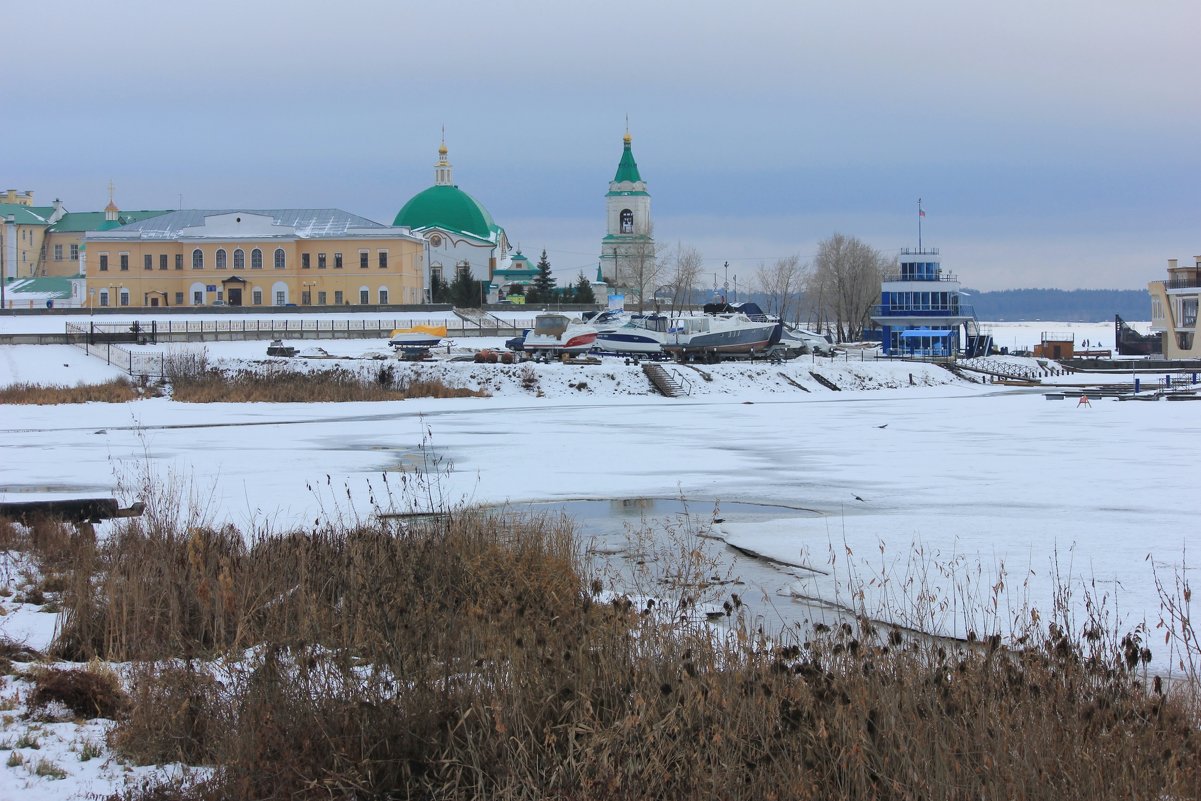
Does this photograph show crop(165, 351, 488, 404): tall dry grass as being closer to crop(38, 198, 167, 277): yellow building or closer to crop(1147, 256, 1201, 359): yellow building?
crop(1147, 256, 1201, 359): yellow building

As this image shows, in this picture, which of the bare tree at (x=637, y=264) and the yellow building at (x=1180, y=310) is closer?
the yellow building at (x=1180, y=310)

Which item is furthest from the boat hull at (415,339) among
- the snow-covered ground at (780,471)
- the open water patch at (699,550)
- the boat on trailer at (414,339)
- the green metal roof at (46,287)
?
the green metal roof at (46,287)

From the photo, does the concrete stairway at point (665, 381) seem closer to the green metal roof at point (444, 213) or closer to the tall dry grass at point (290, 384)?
the tall dry grass at point (290, 384)

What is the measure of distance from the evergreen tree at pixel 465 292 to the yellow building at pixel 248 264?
4180 millimetres

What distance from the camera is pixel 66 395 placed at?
39.9 meters

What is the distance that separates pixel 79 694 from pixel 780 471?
14991 mm

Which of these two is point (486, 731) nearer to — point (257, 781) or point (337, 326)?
point (257, 781)

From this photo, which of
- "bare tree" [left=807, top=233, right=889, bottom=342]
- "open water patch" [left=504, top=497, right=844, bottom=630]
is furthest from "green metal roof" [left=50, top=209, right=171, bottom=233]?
"open water patch" [left=504, top=497, right=844, bottom=630]

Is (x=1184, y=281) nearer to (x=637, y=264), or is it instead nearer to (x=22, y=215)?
(x=637, y=264)

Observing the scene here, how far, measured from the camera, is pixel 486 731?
6258 millimetres

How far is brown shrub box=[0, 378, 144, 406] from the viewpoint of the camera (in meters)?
39.3

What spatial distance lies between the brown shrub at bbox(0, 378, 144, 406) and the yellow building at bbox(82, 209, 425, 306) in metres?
51.4

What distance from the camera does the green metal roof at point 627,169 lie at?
5007 inches

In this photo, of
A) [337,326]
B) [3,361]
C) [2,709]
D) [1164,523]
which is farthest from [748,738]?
[337,326]
